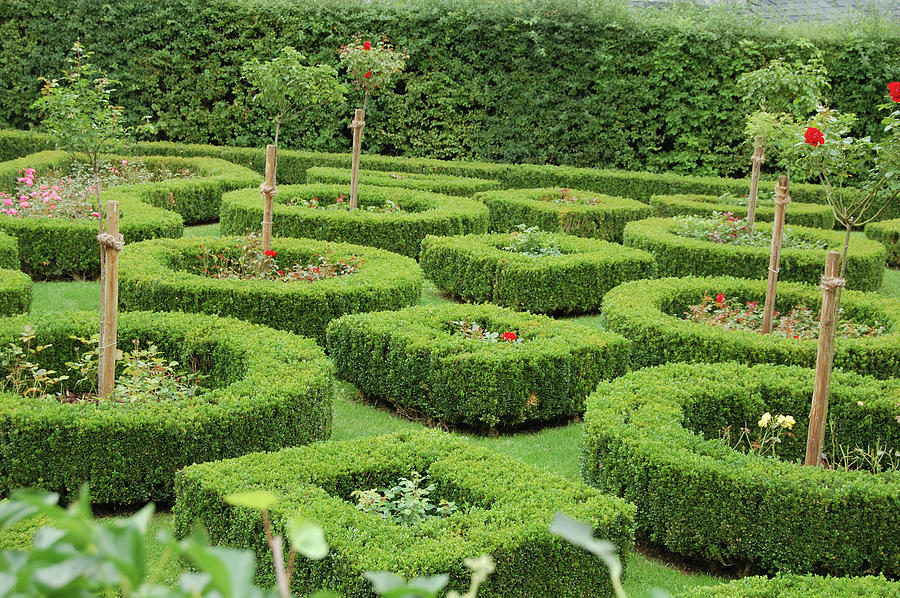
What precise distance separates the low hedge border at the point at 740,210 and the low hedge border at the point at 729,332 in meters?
4.76

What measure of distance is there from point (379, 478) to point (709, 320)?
441 centimetres

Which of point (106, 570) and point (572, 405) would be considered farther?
point (572, 405)

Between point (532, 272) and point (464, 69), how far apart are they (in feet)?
37.5

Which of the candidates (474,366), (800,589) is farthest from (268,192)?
(800,589)

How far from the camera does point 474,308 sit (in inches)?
316

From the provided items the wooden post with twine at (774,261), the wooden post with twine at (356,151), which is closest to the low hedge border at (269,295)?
the wooden post with twine at (774,261)

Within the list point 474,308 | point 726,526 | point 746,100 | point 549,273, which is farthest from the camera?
point 746,100

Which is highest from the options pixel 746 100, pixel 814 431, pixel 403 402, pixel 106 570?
pixel 746 100

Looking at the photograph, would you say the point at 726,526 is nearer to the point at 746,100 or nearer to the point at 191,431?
the point at 191,431

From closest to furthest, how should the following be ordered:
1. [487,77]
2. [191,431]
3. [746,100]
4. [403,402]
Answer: [191,431]
[403,402]
[746,100]
[487,77]

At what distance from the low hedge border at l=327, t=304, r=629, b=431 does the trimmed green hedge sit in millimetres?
5892

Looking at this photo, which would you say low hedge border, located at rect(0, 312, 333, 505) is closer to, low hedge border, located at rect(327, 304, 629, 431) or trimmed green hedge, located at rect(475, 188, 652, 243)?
low hedge border, located at rect(327, 304, 629, 431)

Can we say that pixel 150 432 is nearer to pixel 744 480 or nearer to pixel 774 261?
pixel 744 480

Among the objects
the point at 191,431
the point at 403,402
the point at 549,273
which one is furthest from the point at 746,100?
the point at 191,431
